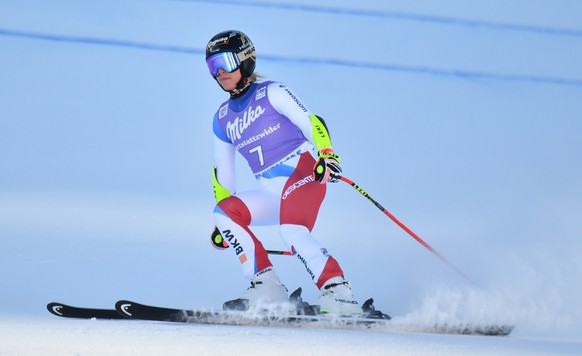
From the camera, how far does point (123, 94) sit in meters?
7.77

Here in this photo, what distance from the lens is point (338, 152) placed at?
23.2 feet

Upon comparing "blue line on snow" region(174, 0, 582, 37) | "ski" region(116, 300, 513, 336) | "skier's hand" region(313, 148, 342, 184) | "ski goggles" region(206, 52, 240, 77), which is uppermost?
"blue line on snow" region(174, 0, 582, 37)

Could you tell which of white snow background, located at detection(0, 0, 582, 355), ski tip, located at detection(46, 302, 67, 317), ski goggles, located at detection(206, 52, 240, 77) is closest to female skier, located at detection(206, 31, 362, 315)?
ski goggles, located at detection(206, 52, 240, 77)

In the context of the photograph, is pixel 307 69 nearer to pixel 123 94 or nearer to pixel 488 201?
pixel 123 94

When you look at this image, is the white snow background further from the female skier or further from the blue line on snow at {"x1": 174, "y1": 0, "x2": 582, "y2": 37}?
the female skier

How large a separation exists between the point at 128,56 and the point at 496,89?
2.89 meters

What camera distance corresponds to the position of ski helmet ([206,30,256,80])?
424 cm

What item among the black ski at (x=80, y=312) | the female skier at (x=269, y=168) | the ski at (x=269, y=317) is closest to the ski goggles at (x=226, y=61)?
the female skier at (x=269, y=168)

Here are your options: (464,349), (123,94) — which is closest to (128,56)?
(123,94)

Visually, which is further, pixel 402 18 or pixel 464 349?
pixel 402 18

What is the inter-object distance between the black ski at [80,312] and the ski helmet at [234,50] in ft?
3.56

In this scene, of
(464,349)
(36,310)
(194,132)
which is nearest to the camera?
(464,349)

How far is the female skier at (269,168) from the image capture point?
411 cm

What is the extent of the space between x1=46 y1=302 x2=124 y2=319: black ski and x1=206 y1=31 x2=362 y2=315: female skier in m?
0.51
